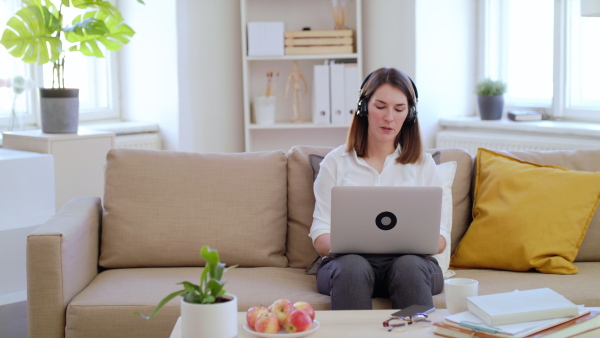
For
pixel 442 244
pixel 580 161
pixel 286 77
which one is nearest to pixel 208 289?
pixel 442 244

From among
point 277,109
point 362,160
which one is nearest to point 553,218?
point 362,160

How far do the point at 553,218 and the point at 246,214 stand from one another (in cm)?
A: 100

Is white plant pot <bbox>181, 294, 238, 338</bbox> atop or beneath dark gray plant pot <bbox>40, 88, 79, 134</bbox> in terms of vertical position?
beneath

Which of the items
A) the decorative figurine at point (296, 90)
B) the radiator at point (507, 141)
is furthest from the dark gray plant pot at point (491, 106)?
the decorative figurine at point (296, 90)

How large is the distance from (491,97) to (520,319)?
2654 millimetres

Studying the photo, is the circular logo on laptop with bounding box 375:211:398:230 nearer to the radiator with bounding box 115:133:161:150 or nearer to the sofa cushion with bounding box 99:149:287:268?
the sofa cushion with bounding box 99:149:287:268

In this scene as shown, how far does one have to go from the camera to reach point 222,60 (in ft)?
14.6

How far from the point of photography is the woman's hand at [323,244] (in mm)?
2299

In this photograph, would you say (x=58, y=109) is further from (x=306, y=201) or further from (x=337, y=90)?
(x=337, y=90)

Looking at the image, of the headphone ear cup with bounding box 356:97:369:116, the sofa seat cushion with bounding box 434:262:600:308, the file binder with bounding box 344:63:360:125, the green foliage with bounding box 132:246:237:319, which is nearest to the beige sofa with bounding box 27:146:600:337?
the sofa seat cushion with bounding box 434:262:600:308

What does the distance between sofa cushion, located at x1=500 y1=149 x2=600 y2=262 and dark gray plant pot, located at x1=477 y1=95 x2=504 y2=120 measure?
145 centimetres

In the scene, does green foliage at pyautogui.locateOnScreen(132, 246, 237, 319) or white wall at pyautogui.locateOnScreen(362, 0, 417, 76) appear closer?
green foliage at pyautogui.locateOnScreen(132, 246, 237, 319)

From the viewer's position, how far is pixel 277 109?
4609 mm

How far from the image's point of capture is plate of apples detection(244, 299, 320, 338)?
5.32 feet
